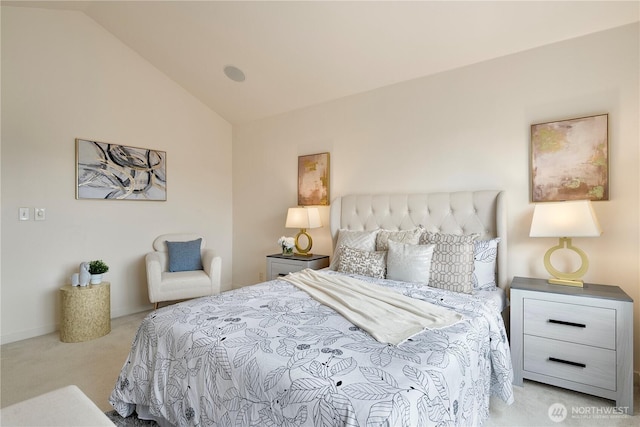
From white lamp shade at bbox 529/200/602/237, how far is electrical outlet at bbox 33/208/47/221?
4384 millimetres

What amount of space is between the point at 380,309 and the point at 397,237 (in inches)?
45.7

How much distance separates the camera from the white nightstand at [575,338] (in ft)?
6.39

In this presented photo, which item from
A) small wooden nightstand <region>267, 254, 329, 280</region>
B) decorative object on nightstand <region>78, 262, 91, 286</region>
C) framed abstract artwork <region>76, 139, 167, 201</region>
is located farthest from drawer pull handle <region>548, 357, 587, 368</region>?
framed abstract artwork <region>76, 139, 167, 201</region>

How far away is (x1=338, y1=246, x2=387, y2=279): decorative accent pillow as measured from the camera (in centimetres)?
268

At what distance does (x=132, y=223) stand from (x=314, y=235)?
2200mm

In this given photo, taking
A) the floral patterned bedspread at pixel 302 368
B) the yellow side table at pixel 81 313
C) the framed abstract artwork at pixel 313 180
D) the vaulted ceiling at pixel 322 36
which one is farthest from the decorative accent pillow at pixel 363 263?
the yellow side table at pixel 81 313

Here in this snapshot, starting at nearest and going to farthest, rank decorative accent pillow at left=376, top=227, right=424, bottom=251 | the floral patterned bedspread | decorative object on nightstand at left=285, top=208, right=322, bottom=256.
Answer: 1. the floral patterned bedspread
2. decorative accent pillow at left=376, top=227, right=424, bottom=251
3. decorative object on nightstand at left=285, top=208, right=322, bottom=256

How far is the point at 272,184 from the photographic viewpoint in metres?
4.43

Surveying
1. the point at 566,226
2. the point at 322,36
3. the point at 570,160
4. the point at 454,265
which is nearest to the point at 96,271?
the point at 322,36

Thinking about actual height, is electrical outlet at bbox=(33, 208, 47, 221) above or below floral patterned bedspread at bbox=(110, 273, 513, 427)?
above

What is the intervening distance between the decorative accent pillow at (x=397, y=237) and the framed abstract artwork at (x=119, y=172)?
2.84m

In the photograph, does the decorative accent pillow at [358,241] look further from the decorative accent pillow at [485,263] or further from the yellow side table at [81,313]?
the yellow side table at [81,313]

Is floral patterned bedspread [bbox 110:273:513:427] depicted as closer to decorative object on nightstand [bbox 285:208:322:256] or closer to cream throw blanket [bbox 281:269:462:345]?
cream throw blanket [bbox 281:269:462:345]

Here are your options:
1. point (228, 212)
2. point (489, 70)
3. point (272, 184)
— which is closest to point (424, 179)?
point (489, 70)
